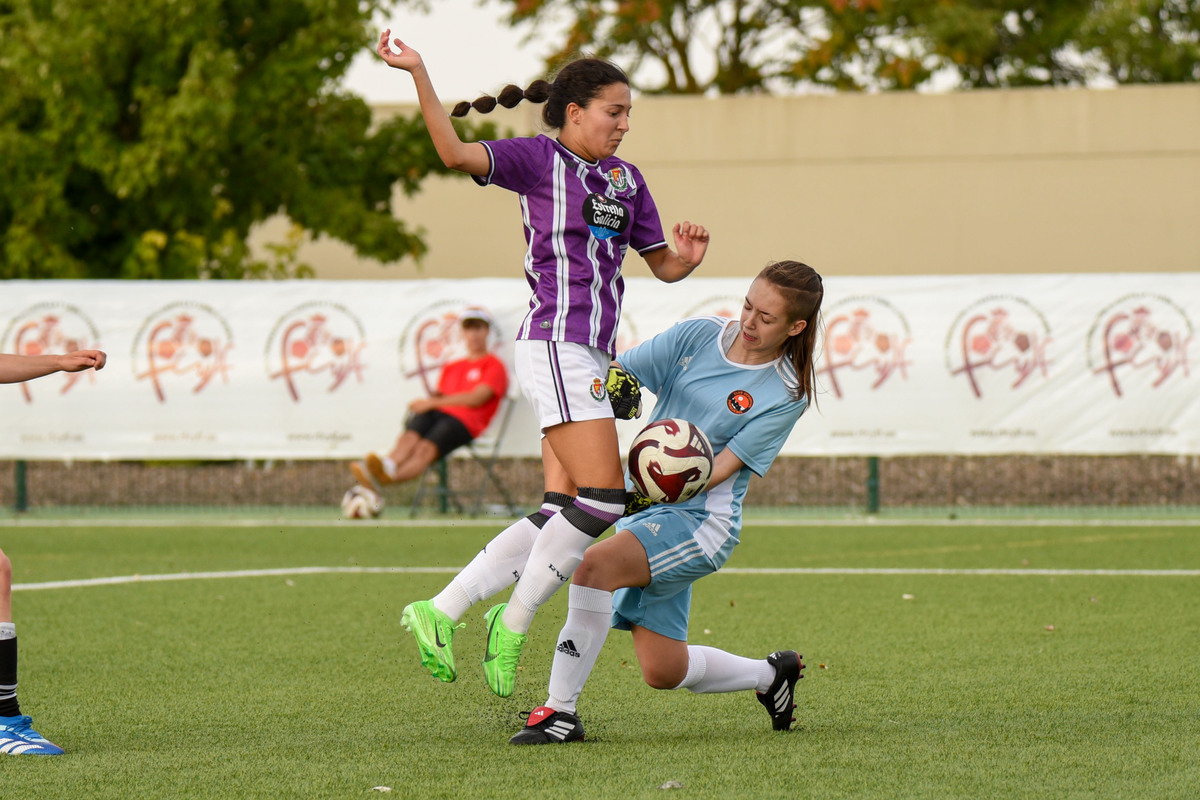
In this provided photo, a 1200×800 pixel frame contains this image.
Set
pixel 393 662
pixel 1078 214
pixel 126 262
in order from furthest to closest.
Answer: pixel 1078 214 < pixel 126 262 < pixel 393 662

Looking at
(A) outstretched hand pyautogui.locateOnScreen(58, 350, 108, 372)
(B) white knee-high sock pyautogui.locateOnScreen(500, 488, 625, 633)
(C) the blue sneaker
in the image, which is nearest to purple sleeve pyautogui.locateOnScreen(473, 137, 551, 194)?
(B) white knee-high sock pyautogui.locateOnScreen(500, 488, 625, 633)

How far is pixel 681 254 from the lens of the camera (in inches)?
192

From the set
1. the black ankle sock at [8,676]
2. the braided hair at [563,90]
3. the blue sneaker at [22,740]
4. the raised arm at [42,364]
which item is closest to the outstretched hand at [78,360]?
the raised arm at [42,364]

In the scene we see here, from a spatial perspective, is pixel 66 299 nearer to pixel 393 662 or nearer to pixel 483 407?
pixel 483 407

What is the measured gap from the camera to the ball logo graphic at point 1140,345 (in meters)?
11.9

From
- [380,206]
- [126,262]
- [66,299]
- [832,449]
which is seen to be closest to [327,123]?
[380,206]

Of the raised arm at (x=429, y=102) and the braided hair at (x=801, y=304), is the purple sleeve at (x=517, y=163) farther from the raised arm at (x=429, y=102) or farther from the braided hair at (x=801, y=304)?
the braided hair at (x=801, y=304)

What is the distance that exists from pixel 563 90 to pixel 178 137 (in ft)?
→ 36.7

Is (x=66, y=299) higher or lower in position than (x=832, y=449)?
higher

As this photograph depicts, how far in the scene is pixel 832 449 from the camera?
40.0 feet

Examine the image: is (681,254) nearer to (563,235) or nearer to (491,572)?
(563,235)

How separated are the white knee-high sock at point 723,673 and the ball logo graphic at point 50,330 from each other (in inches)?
368

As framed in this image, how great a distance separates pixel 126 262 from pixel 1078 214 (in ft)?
48.5

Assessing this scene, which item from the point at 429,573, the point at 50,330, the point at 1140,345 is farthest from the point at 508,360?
the point at 1140,345
